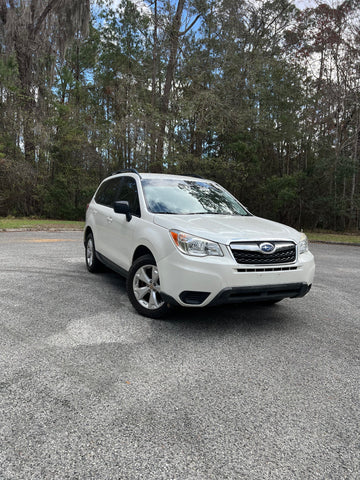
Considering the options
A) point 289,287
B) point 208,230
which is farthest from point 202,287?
point 289,287

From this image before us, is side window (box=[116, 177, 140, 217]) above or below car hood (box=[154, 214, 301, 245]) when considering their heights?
above

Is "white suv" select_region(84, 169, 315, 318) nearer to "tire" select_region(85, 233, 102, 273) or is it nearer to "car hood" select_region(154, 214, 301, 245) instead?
"car hood" select_region(154, 214, 301, 245)

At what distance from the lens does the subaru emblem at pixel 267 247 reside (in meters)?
4.10

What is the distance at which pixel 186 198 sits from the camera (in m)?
5.45

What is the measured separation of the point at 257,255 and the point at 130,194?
241 cm

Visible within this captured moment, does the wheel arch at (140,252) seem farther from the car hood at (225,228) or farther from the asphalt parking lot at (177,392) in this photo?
the asphalt parking lot at (177,392)

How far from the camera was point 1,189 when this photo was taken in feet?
74.6

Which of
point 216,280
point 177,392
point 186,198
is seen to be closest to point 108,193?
point 186,198

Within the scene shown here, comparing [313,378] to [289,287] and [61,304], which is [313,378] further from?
[61,304]

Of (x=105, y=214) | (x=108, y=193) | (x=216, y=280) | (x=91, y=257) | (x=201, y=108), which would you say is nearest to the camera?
(x=216, y=280)

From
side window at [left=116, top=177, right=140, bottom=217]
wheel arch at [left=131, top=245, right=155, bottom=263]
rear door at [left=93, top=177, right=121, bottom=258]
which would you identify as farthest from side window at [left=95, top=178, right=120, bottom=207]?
wheel arch at [left=131, top=245, right=155, bottom=263]

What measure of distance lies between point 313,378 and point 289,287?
1274mm

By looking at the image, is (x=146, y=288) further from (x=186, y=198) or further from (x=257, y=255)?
(x=186, y=198)

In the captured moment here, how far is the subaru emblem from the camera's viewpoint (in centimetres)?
410
